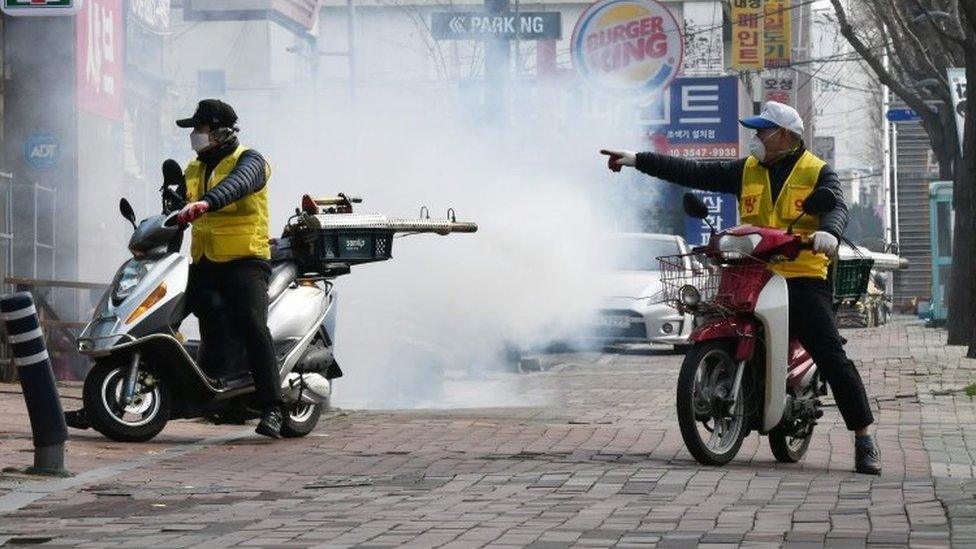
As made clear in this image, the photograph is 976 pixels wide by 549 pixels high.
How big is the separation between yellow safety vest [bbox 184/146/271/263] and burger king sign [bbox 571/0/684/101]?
17238mm

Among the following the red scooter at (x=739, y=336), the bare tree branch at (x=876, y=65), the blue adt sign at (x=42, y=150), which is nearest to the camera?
the red scooter at (x=739, y=336)

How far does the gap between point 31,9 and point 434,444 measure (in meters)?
7.03

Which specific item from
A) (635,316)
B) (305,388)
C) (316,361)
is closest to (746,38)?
(635,316)

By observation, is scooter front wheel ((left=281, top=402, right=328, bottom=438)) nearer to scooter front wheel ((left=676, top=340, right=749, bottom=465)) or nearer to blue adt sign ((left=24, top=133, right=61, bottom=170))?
scooter front wheel ((left=676, top=340, right=749, bottom=465))

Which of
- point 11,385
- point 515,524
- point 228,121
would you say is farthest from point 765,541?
point 11,385

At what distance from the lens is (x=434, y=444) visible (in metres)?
10.2

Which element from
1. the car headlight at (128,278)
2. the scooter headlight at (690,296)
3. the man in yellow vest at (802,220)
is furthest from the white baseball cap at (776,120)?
the car headlight at (128,278)

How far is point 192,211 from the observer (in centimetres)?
960

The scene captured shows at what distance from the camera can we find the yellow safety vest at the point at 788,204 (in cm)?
913

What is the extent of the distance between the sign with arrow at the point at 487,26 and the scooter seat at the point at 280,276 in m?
22.4

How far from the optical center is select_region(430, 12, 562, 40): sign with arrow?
3378 centimetres

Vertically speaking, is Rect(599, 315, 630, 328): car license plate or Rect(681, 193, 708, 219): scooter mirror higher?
Rect(681, 193, 708, 219): scooter mirror

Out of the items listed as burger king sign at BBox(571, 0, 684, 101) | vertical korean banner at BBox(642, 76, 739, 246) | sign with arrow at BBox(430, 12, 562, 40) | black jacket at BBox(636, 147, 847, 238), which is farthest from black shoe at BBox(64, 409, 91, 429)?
vertical korean banner at BBox(642, 76, 739, 246)

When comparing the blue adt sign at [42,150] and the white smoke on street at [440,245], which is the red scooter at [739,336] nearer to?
the white smoke on street at [440,245]
